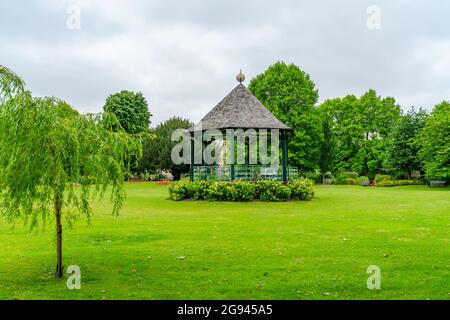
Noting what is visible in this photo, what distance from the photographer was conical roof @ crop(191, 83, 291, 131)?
80.7 feet

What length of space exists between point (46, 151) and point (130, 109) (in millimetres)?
53608

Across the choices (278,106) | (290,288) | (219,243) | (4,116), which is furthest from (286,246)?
(278,106)

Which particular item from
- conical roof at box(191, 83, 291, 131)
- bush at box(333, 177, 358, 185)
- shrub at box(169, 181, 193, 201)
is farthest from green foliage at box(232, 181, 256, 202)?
bush at box(333, 177, 358, 185)

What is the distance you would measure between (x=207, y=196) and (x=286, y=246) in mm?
13054

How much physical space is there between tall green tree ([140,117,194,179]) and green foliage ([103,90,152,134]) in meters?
5.84

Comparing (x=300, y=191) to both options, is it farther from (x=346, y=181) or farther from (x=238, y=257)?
(x=346, y=181)

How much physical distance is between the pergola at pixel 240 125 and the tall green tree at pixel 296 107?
18912mm

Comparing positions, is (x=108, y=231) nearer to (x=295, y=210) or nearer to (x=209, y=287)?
(x=209, y=287)

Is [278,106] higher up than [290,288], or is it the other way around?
[278,106]

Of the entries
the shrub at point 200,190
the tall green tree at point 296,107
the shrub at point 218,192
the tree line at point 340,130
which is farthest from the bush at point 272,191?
the tall green tree at point 296,107

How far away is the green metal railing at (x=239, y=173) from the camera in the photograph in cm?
2486

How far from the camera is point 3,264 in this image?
916cm

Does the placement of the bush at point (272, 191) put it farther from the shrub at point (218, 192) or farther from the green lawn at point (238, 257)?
the green lawn at point (238, 257)
